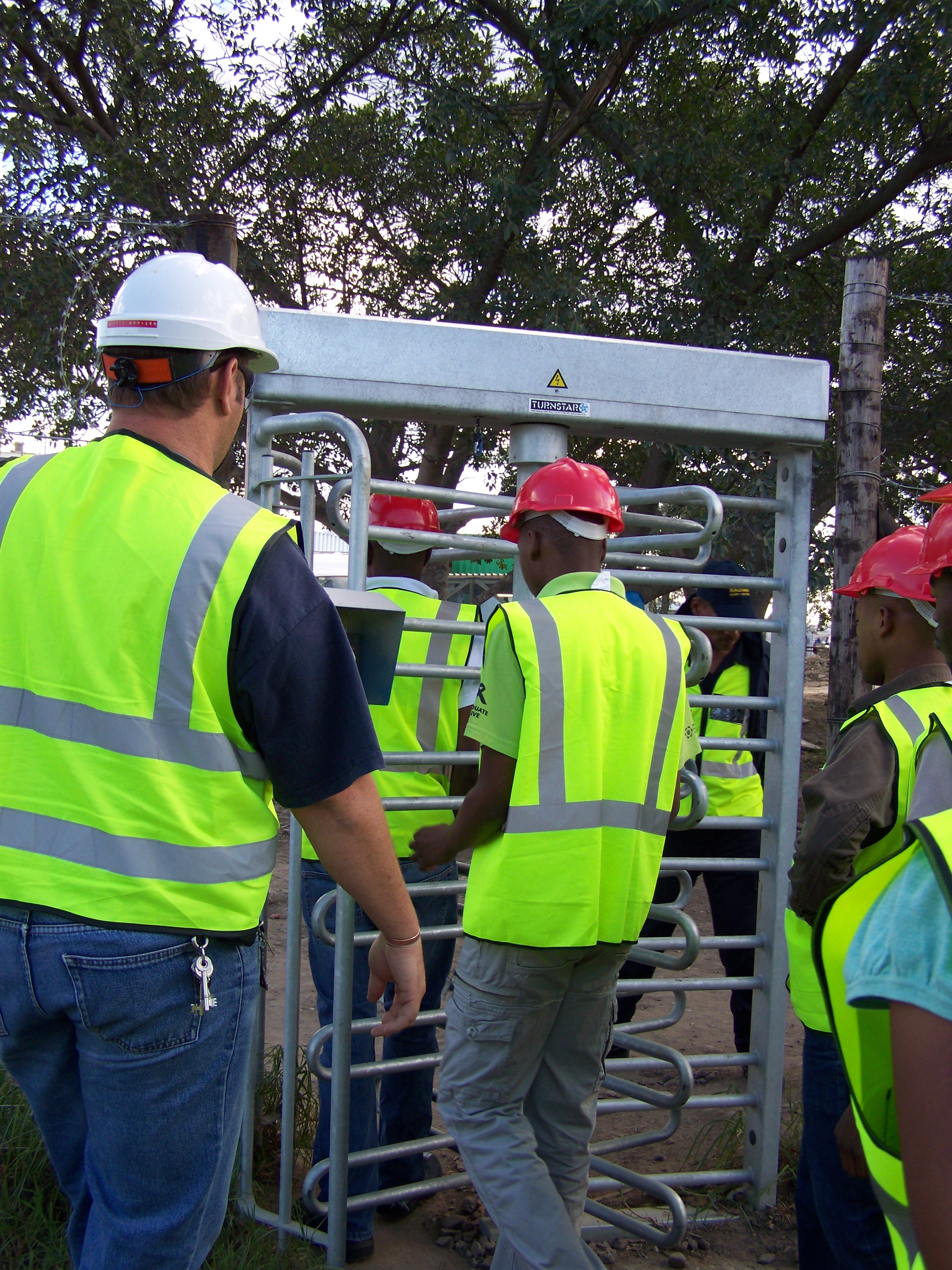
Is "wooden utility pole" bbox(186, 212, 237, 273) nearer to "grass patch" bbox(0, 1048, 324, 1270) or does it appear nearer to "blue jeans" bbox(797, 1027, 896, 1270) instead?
"grass patch" bbox(0, 1048, 324, 1270)

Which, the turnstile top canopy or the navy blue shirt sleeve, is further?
the turnstile top canopy

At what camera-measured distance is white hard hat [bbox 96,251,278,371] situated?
1.87m

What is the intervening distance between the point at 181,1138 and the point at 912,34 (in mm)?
7890

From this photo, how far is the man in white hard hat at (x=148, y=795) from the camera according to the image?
1656mm

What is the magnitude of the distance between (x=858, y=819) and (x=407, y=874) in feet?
5.06

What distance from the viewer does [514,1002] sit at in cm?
256

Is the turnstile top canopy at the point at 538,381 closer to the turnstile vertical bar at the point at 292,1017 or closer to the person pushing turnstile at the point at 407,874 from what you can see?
the turnstile vertical bar at the point at 292,1017

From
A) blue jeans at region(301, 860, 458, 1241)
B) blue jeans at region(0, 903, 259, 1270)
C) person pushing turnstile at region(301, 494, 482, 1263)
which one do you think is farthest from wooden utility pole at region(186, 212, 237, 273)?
blue jeans at region(0, 903, 259, 1270)

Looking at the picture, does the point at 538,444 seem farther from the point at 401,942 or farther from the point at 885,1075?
the point at 885,1075

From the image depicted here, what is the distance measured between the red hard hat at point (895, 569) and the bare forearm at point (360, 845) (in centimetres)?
140

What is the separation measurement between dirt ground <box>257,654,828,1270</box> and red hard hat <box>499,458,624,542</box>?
169cm

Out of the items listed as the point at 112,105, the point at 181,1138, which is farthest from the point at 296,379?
the point at 112,105

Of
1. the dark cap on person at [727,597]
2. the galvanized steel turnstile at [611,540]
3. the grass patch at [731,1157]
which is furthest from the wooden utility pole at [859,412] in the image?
the grass patch at [731,1157]

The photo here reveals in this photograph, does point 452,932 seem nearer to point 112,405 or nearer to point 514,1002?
point 514,1002
